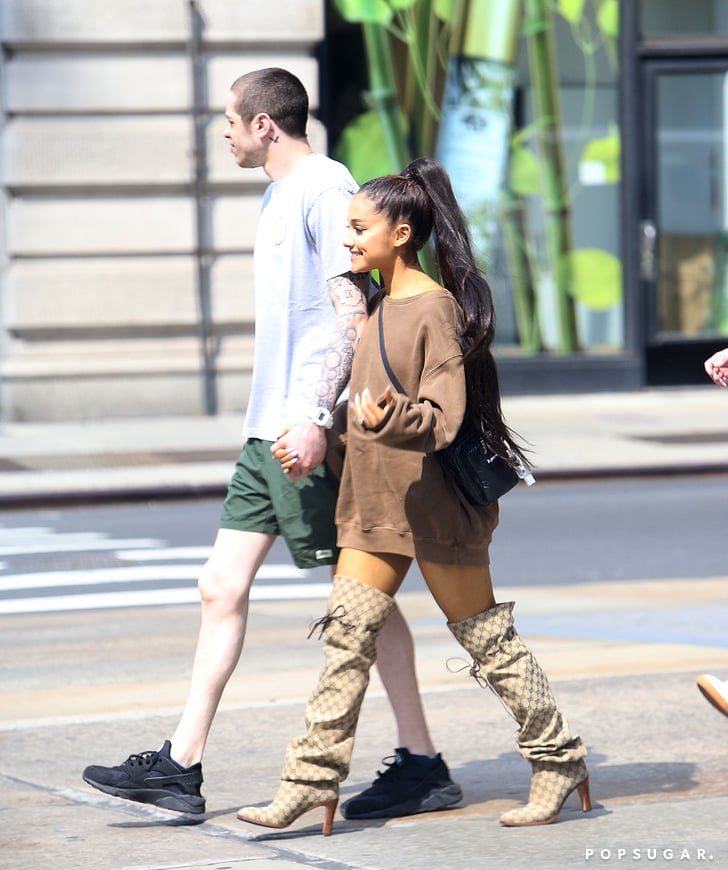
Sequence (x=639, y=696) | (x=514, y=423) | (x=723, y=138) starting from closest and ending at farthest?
(x=639, y=696) → (x=514, y=423) → (x=723, y=138)

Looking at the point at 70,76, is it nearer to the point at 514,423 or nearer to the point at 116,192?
the point at 116,192

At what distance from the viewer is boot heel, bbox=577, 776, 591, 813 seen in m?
4.73

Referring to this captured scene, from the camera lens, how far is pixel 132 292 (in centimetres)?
1658

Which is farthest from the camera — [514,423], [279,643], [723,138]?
[723,138]

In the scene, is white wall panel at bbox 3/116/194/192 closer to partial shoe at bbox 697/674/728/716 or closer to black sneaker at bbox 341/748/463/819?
black sneaker at bbox 341/748/463/819

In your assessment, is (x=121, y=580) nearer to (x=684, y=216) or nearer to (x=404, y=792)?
(x=404, y=792)

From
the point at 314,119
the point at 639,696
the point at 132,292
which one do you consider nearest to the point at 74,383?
the point at 132,292

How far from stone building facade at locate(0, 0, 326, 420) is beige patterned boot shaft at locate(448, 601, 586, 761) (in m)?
12.1

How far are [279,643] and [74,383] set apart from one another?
9.42 m

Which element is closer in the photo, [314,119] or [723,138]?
[314,119]

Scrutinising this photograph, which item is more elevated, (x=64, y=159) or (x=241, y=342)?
(x=64, y=159)

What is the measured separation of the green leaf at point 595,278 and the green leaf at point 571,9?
7.56 feet

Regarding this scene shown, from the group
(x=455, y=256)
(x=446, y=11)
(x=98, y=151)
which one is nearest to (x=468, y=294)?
(x=455, y=256)

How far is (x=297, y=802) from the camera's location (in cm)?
452
